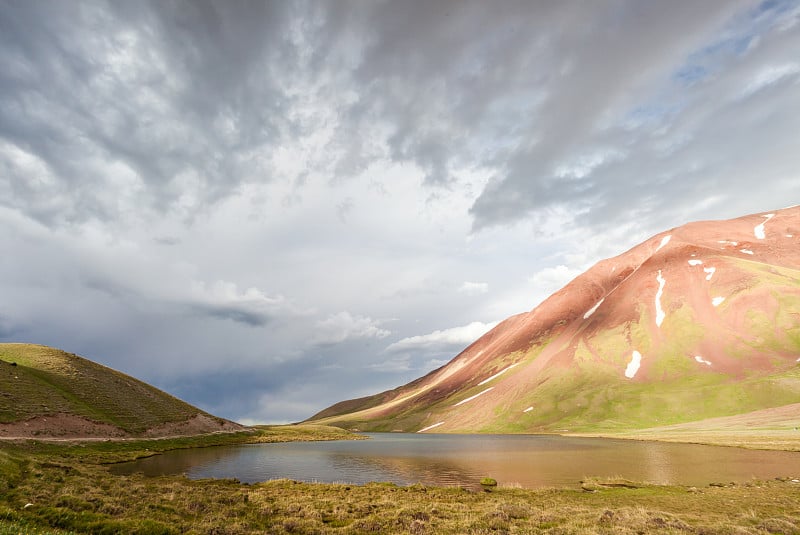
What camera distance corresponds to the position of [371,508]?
30.1 m

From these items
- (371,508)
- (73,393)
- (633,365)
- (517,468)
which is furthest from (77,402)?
(633,365)

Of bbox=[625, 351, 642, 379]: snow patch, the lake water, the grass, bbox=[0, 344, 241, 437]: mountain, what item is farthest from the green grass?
bbox=[625, 351, 642, 379]: snow patch

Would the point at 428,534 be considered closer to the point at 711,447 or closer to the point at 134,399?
the point at 711,447

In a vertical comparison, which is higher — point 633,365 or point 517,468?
point 633,365

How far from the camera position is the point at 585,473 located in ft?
170

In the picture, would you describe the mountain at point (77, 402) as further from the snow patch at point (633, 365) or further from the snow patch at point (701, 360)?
the snow patch at point (701, 360)

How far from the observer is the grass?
70.0 ft

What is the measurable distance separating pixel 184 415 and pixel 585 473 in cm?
11465

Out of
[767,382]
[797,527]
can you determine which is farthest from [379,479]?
[767,382]

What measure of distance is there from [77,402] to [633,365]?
218834mm

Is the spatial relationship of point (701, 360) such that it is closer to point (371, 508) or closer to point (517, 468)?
point (517, 468)

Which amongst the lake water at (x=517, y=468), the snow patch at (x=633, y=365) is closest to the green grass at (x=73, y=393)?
the lake water at (x=517, y=468)

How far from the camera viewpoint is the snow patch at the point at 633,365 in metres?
184

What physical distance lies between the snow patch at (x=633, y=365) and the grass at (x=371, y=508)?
16282 centimetres
